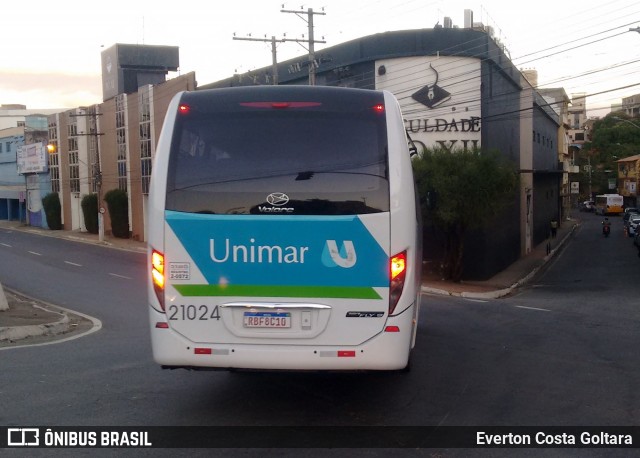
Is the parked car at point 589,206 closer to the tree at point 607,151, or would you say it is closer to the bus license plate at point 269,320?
the tree at point 607,151

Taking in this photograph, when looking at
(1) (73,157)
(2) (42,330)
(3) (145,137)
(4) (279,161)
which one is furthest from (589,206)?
(4) (279,161)

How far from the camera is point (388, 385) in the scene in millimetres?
8180

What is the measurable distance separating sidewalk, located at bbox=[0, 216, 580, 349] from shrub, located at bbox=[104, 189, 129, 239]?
2.57ft

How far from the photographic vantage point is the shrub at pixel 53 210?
6406 cm

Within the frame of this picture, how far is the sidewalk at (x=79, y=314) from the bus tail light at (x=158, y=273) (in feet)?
18.6

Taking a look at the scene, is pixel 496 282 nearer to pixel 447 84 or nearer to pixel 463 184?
pixel 463 184

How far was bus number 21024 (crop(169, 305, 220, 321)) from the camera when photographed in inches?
249

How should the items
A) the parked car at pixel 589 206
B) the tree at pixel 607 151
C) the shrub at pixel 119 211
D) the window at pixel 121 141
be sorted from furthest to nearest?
the parked car at pixel 589 206 → the tree at pixel 607 151 → the window at pixel 121 141 → the shrub at pixel 119 211

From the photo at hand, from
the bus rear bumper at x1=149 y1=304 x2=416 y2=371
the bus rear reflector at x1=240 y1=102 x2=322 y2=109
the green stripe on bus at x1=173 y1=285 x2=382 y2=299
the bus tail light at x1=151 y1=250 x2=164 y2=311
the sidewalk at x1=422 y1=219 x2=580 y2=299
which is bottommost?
the sidewalk at x1=422 y1=219 x2=580 y2=299

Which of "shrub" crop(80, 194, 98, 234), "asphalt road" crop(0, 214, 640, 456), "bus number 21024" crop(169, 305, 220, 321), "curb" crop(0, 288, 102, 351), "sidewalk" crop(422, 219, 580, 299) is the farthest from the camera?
"shrub" crop(80, 194, 98, 234)

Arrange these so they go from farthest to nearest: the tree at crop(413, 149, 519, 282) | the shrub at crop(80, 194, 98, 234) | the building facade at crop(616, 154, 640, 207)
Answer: the building facade at crop(616, 154, 640, 207)
the shrub at crop(80, 194, 98, 234)
the tree at crop(413, 149, 519, 282)

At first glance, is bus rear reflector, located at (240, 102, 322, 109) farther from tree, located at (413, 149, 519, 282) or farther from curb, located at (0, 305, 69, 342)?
tree, located at (413, 149, 519, 282)

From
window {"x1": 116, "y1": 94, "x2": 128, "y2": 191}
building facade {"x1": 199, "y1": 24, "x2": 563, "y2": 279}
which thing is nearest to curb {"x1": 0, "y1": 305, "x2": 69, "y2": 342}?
building facade {"x1": 199, "y1": 24, "x2": 563, "y2": 279}

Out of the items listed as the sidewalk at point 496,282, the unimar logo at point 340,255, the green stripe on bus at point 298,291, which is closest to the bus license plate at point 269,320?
the green stripe on bus at point 298,291
